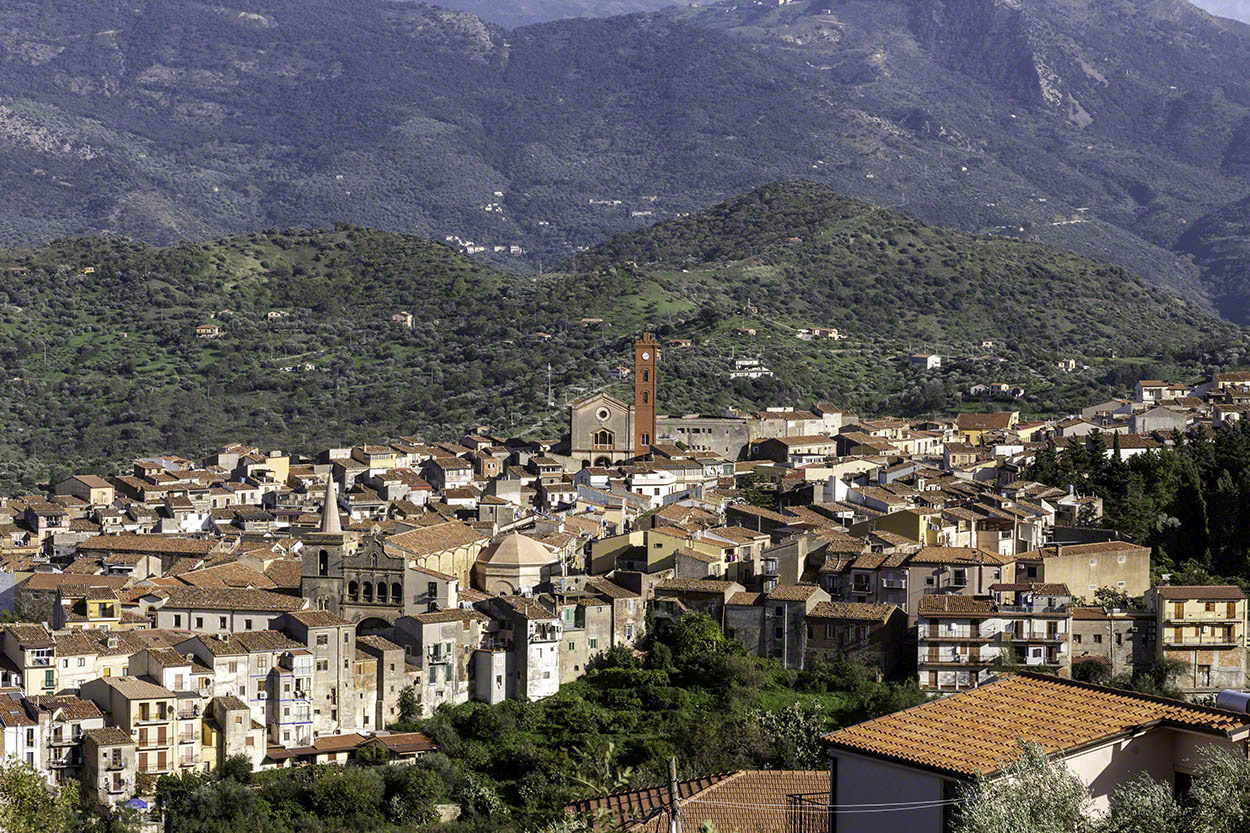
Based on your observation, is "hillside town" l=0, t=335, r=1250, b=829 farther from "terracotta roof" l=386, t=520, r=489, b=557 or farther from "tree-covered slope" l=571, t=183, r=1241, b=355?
"tree-covered slope" l=571, t=183, r=1241, b=355

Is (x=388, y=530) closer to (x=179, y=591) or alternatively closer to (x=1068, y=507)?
(x=179, y=591)

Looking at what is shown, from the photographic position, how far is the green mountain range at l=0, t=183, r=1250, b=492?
95.9m

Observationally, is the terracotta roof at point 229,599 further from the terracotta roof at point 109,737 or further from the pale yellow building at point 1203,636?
the pale yellow building at point 1203,636

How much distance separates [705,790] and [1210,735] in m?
12.0

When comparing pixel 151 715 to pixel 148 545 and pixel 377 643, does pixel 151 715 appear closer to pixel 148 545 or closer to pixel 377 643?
pixel 377 643

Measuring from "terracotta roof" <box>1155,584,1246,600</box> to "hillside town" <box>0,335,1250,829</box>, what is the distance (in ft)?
0.21

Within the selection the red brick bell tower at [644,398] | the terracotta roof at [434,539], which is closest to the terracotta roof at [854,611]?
the terracotta roof at [434,539]

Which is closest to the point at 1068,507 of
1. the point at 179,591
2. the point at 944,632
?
the point at 944,632

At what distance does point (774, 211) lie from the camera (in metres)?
155

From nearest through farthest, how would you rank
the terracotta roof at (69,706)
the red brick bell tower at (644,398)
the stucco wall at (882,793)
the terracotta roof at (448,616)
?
1. the stucco wall at (882,793)
2. the terracotta roof at (69,706)
3. the terracotta roof at (448,616)
4. the red brick bell tower at (644,398)

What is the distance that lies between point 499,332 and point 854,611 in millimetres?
74436

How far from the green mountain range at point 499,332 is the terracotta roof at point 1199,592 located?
140 ft

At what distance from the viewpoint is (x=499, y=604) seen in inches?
1642

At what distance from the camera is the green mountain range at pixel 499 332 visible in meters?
95.9
